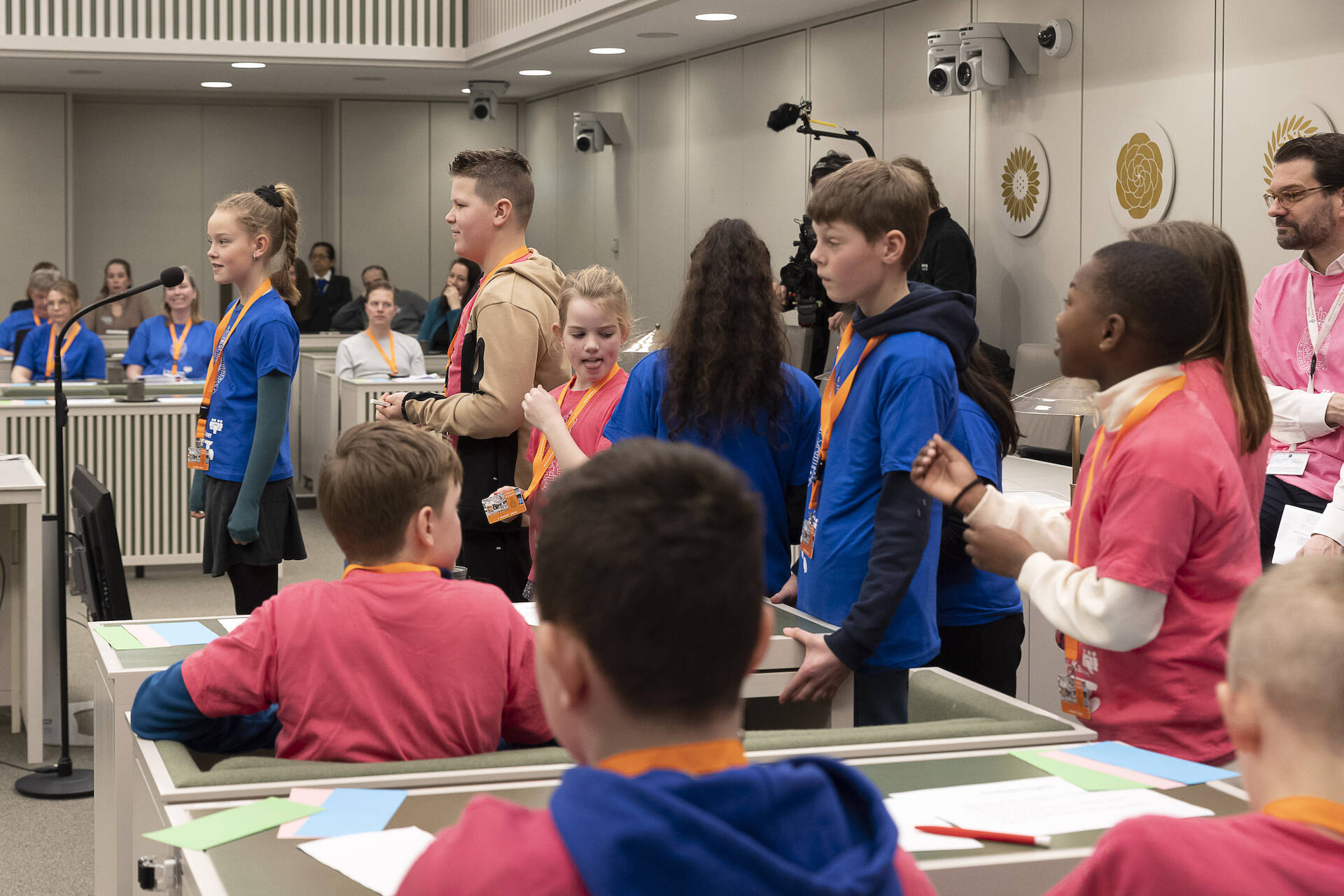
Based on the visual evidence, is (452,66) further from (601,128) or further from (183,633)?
(183,633)

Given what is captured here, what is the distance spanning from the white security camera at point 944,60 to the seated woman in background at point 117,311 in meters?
7.18

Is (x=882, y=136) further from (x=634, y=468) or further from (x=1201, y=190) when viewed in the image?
(x=634, y=468)

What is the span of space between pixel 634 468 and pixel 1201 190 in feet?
18.9

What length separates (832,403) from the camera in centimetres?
232

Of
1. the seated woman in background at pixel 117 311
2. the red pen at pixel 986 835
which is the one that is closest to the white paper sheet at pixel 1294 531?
the red pen at pixel 986 835

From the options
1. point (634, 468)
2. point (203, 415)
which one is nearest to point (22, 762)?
point (203, 415)

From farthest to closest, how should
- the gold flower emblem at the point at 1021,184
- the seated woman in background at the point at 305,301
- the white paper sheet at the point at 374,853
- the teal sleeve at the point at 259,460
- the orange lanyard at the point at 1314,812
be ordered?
the seated woman in background at the point at 305,301
the gold flower emblem at the point at 1021,184
the teal sleeve at the point at 259,460
the white paper sheet at the point at 374,853
the orange lanyard at the point at 1314,812

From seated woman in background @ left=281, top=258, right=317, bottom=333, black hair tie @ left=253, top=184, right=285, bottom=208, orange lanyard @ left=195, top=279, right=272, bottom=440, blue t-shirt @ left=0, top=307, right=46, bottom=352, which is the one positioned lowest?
Answer: orange lanyard @ left=195, top=279, right=272, bottom=440

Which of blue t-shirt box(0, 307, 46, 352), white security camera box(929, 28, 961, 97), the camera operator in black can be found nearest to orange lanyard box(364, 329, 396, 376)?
the camera operator in black

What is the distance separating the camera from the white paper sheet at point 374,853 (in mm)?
1386

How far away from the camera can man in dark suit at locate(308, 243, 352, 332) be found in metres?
13.3

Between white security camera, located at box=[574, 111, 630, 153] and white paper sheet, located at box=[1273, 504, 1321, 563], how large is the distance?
9.63 metres

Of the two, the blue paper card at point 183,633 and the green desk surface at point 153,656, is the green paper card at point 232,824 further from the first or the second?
the blue paper card at point 183,633

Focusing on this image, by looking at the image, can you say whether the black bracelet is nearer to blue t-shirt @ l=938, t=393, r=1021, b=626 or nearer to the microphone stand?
blue t-shirt @ l=938, t=393, r=1021, b=626
